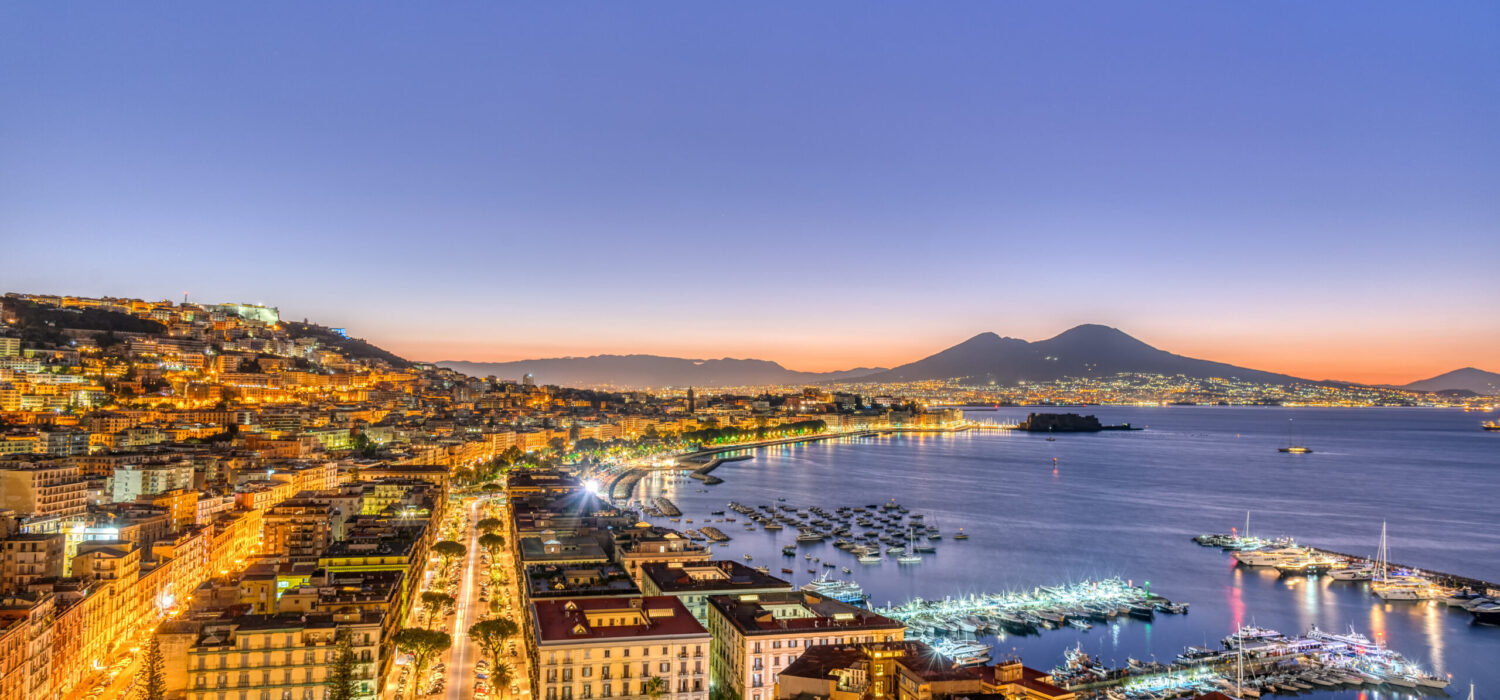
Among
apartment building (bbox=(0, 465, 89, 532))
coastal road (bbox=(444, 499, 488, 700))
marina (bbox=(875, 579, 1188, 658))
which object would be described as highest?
apartment building (bbox=(0, 465, 89, 532))

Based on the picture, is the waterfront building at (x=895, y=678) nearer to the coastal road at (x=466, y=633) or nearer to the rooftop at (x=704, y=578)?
the rooftop at (x=704, y=578)

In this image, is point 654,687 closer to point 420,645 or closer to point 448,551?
point 420,645

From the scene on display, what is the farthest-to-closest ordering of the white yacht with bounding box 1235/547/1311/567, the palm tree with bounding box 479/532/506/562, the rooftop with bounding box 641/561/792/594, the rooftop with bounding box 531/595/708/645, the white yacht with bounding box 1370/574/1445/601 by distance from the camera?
the white yacht with bounding box 1235/547/1311/567 → the palm tree with bounding box 479/532/506/562 → the white yacht with bounding box 1370/574/1445/601 → the rooftop with bounding box 641/561/792/594 → the rooftop with bounding box 531/595/708/645

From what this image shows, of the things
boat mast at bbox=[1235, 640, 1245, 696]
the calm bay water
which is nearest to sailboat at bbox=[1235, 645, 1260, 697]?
boat mast at bbox=[1235, 640, 1245, 696]

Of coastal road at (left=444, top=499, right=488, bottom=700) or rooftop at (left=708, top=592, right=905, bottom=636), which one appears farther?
rooftop at (left=708, top=592, right=905, bottom=636)

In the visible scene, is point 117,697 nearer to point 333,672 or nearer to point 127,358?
point 333,672

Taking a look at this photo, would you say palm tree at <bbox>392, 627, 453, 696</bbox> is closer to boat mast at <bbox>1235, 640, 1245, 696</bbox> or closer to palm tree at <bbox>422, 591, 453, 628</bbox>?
palm tree at <bbox>422, 591, 453, 628</bbox>
